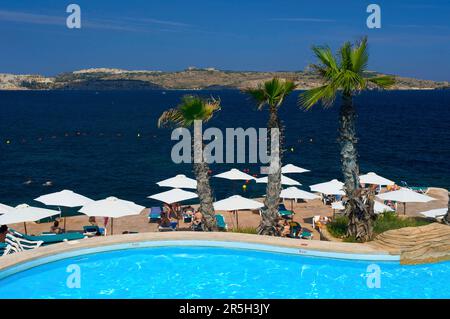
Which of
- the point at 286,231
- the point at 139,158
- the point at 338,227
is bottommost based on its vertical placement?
the point at 286,231

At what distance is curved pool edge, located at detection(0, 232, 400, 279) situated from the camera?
47.2 feet

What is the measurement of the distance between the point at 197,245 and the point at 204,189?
2729mm

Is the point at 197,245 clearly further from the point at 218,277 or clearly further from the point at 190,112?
the point at 190,112

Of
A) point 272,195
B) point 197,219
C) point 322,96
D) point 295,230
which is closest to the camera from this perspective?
point 322,96

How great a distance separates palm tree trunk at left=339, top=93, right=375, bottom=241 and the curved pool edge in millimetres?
1503

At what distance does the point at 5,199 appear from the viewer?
124 feet

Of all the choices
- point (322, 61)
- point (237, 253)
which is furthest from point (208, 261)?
point (322, 61)

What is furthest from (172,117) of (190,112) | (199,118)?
(199,118)

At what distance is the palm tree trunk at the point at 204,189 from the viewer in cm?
1747

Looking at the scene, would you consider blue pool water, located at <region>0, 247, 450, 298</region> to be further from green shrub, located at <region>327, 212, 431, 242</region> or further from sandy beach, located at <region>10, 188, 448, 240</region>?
sandy beach, located at <region>10, 188, 448, 240</region>

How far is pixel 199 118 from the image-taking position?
1764cm

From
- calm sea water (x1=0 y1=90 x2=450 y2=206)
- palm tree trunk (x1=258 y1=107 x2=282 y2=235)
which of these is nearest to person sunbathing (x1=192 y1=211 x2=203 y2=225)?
palm tree trunk (x1=258 y1=107 x2=282 y2=235)

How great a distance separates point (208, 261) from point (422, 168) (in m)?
43.9
